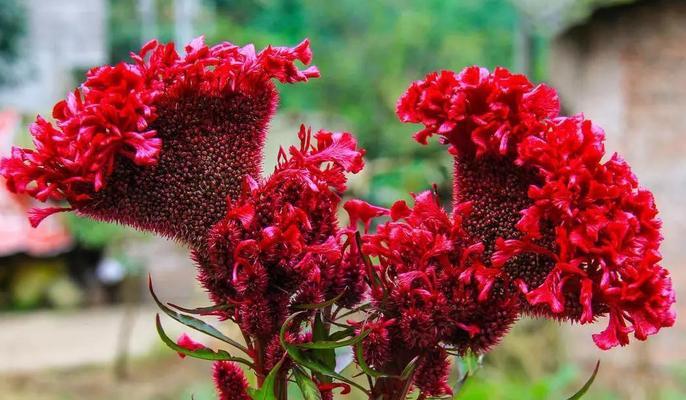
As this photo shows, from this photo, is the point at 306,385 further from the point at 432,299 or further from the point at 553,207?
the point at 553,207

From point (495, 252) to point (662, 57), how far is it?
2408 millimetres

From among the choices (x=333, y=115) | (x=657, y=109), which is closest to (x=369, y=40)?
(x=333, y=115)

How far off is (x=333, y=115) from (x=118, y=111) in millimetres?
5017

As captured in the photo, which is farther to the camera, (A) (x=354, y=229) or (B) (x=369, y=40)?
(B) (x=369, y=40)

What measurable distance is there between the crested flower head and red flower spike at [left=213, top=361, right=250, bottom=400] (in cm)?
7

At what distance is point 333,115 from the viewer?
18.5 ft

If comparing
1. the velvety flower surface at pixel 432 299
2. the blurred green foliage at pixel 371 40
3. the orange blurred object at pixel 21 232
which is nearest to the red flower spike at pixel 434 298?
the velvety flower surface at pixel 432 299

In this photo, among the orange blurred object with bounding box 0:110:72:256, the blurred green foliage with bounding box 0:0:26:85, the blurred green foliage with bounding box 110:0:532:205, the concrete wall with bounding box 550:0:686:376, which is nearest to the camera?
the concrete wall with bounding box 550:0:686:376

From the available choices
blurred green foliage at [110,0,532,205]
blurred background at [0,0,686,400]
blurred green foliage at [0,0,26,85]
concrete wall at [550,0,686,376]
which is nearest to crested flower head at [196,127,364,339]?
blurred background at [0,0,686,400]

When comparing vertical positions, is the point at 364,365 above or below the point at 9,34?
above

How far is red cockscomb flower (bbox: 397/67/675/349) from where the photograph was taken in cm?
61

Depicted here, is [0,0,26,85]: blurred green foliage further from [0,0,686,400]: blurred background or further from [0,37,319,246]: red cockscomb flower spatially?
[0,37,319,246]: red cockscomb flower

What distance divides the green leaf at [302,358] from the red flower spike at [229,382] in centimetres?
8

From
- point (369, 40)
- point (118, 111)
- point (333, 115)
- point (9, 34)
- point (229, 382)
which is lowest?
point (333, 115)
